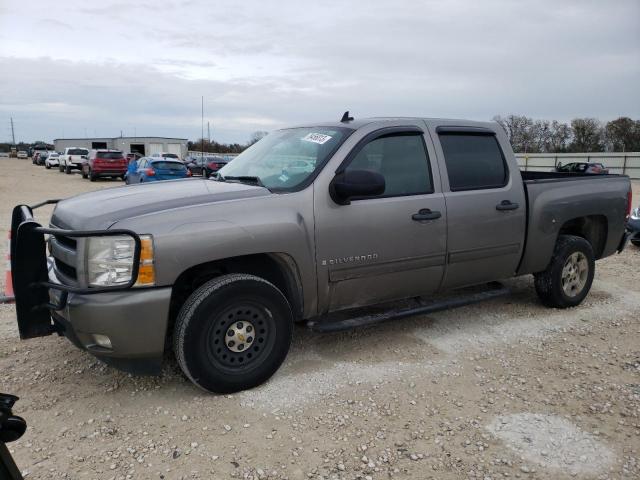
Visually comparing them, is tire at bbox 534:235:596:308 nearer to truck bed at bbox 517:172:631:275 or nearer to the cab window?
truck bed at bbox 517:172:631:275

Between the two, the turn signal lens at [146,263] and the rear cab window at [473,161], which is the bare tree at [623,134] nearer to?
the rear cab window at [473,161]

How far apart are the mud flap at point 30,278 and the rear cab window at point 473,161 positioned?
306cm

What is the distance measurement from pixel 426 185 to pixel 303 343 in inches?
65.2

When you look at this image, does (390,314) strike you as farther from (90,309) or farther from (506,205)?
(90,309)

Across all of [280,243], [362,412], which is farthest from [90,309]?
[362,412]

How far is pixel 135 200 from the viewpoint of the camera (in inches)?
137

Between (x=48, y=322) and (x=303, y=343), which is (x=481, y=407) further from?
(x=48, y=322)

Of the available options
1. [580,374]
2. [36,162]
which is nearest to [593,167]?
[580,374]

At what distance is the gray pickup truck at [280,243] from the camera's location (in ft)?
10.0

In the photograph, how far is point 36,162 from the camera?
53969 mm

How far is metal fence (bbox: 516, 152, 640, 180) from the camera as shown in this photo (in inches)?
1492

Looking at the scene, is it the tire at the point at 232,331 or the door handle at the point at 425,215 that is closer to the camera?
the tire at the point at 232,331

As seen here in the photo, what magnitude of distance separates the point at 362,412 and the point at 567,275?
123 inches

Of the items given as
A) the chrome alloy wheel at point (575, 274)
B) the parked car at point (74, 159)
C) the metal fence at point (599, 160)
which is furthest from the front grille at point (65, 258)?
the metal fence at point (599, 160)
